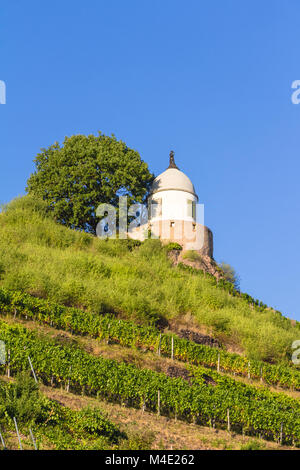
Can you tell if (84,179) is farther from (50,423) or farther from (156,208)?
(50,423)

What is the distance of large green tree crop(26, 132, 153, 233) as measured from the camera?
40.3m

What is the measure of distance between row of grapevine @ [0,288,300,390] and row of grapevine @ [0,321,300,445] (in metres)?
4.11

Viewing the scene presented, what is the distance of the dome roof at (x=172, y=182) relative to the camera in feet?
139

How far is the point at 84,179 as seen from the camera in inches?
1591

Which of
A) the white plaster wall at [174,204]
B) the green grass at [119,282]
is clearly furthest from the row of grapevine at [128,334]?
the white plaster wall at [174,204]

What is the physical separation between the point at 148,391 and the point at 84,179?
2509cm

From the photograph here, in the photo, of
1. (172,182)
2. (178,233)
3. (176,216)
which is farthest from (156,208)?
(178,233)

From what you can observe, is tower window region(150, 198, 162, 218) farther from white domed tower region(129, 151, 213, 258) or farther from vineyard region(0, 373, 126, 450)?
vineyard region(0, 373, 126, 450)

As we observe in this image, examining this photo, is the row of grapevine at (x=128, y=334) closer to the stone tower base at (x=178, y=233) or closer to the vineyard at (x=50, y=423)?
the vineyard at (x=50, y=423)

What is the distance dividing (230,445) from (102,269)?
1571cm

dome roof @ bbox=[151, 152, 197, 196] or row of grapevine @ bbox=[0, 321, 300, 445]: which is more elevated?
dome roof @ bbox=[151, 152, 197, 196]

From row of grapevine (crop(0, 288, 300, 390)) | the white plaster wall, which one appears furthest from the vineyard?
the white plaster wall

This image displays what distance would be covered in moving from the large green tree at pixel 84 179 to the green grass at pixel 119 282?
4.27 metres

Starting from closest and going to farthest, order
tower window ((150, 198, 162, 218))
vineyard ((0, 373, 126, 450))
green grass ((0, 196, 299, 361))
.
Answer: vineyard ((0, 373, 126, 450)) → green grass ((0, 196, 299, 361)) → tower window ((150, 198, 162, 218))
